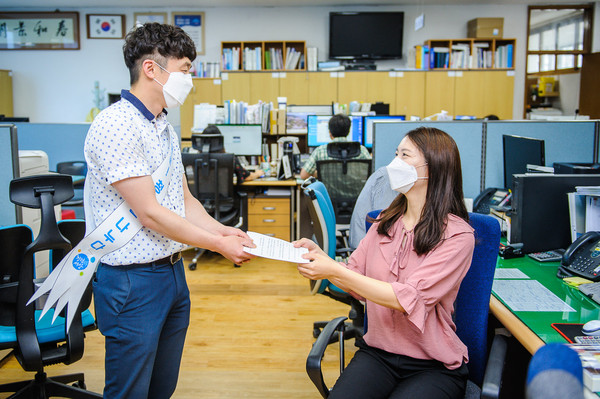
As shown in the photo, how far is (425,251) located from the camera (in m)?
1.45

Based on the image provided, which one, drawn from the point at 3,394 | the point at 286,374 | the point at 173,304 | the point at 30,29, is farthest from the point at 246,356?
the point at 30,29

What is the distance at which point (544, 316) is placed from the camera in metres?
1.51

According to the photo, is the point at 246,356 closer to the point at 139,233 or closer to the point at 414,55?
the point at 139,233

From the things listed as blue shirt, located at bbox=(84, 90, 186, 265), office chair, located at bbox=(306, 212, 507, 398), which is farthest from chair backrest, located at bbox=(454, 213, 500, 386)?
blue shirt, located at bbox=(84, 90, 186, 265)

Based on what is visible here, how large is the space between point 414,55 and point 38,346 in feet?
21.7

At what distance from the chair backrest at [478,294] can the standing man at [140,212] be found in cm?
69

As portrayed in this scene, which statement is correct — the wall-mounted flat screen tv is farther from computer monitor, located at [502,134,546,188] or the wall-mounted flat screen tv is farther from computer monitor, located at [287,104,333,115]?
computer monitor, located at [502,134,546,188]

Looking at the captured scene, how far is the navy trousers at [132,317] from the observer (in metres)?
1.42

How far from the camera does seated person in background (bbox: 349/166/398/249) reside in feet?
8.04

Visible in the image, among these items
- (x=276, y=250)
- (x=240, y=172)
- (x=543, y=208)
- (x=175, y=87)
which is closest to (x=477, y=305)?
(x=276, y=250)

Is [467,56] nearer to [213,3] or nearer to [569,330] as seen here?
[213,3]

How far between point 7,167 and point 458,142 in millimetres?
2480

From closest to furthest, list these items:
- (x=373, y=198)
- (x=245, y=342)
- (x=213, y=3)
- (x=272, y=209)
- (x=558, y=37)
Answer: (x=373, y=198) → (x=245, y=342) → (x=272, y=209) → (x=213, y=3) → (x=558, y=37)

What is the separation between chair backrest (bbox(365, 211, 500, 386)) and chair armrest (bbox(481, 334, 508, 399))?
0.26ft
